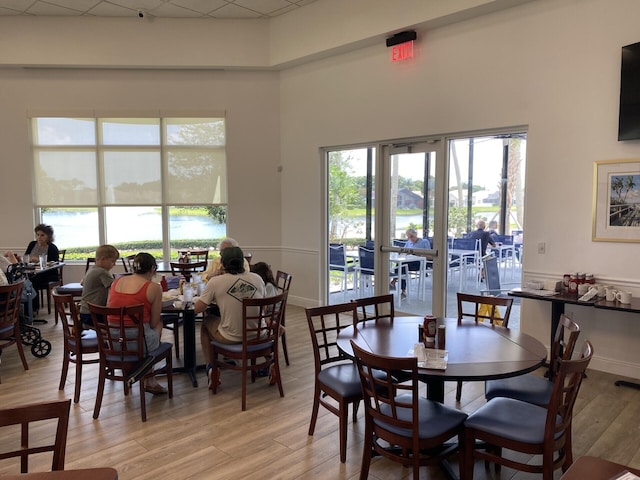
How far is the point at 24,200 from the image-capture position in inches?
280

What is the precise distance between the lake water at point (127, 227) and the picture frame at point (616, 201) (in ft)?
17.0

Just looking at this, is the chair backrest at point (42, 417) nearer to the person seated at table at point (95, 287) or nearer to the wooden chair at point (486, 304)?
the person seated at table at point (95, 287)

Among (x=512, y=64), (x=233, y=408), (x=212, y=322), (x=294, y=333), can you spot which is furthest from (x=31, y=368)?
(x=512, y=64)

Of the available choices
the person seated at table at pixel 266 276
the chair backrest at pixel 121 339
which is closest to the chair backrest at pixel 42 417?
the chair backrest at pixel 121 339

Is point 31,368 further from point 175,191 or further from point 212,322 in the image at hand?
point 175,191

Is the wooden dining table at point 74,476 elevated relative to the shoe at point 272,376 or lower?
elevated

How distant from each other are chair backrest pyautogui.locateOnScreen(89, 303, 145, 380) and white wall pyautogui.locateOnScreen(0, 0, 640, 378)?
371 centimetres

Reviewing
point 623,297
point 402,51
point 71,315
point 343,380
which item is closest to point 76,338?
point 71,315

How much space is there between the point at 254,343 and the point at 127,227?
4.68 m

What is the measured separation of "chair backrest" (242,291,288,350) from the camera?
3.50 metres

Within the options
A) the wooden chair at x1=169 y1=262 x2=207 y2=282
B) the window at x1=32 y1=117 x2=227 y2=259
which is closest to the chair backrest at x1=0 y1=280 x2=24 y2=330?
the wooden chair at x1=169 y1=262 x2=207 y2=282

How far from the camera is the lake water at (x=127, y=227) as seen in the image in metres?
7.33

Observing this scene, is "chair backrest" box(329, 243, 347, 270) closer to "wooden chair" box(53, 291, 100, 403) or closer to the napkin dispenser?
the napkin dispenser

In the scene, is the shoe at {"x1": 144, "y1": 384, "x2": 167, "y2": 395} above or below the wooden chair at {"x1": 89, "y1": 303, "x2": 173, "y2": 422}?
below
